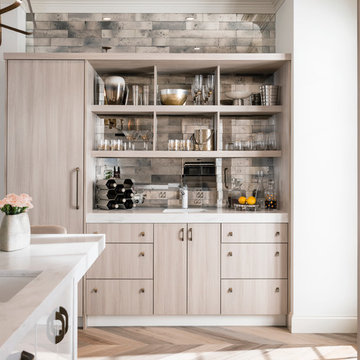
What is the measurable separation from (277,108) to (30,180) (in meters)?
2.11

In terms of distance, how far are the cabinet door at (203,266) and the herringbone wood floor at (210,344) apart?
8.6 inches

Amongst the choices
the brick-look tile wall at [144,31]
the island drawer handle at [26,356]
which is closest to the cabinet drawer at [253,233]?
the brick-look tile wall at [144,31]

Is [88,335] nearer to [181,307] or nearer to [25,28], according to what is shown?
[181,307]

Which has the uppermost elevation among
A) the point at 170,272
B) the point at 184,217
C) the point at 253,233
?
the point at 184,217

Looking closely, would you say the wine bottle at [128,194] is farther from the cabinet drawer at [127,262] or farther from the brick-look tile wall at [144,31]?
the brick-look tile wall at [144,31]

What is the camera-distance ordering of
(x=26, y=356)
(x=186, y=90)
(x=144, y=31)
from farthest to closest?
1. (x=144, y=31)
2. (x=186, y=90)
3. (x=26, y=356)

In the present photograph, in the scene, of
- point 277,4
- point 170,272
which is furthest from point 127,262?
point 277,4

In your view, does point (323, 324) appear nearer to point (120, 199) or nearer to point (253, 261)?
point (253, 261)

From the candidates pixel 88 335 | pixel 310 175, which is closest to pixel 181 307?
pixel 88 335

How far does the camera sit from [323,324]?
10.8 ft

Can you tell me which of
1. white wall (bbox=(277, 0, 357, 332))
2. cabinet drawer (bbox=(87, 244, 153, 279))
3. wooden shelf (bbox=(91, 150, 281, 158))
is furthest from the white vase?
white wall (bbox=(277, 0, 357, 332))

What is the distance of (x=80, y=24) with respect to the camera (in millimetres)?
3936

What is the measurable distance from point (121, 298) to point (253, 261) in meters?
1.10

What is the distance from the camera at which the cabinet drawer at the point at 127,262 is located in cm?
333
